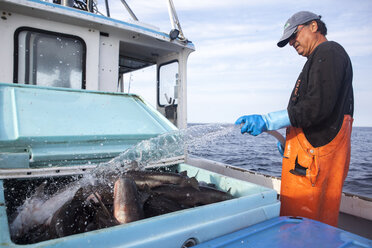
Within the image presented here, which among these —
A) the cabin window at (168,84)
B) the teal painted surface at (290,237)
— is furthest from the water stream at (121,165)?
the cabin window at (168,84)

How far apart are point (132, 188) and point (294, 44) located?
2.37 metres

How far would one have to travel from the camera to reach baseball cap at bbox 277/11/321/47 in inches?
101

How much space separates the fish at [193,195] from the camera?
2047 mm

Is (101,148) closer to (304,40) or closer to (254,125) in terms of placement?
(254,125)

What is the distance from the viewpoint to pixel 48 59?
372cm

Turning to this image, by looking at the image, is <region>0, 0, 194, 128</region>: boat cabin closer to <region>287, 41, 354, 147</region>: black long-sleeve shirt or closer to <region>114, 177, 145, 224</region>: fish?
<region>114, 177, 145, 224</region>: fish

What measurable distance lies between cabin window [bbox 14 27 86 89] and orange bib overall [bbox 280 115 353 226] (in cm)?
344

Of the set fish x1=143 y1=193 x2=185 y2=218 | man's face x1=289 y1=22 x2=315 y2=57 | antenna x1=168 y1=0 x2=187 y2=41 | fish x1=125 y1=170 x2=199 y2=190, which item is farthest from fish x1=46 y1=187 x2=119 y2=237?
antenna x1=168 y1=0 x2=187 y2=41

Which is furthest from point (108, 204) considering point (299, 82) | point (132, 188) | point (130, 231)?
point (299, 82)

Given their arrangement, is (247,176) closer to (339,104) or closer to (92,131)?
(339,104)

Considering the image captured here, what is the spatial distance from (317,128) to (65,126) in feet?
8.64

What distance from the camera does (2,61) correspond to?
3387 millimetres

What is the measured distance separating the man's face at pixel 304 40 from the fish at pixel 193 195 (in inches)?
71.8

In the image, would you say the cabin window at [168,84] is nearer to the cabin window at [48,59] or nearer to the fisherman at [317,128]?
the cabin window at [48,59]
